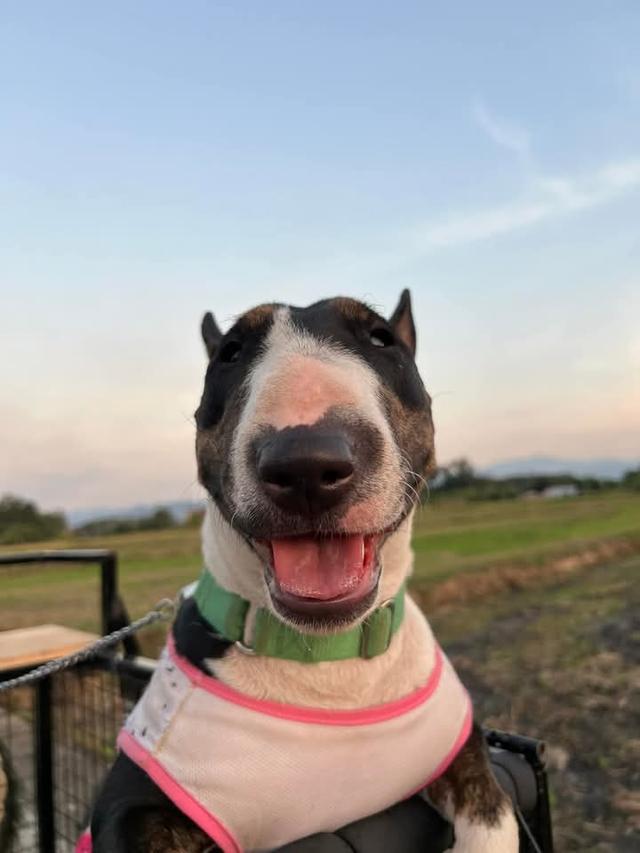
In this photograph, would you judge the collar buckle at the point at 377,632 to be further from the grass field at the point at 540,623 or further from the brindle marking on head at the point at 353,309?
the brindle marking on head at the point at 353,309

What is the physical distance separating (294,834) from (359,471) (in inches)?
32.6

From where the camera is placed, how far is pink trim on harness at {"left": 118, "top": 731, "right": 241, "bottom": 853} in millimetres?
1520

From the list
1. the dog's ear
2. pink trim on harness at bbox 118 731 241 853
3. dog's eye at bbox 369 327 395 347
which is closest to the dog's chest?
pink trim on harness at bbox 118 731 241 853

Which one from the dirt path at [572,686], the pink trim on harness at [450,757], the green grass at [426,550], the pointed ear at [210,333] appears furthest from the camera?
the green grass at [426,550]

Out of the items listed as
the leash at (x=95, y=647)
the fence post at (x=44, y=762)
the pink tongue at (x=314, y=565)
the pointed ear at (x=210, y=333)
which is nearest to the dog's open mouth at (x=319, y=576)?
the pink tongue at (x=314, y=565)

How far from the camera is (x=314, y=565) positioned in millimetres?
1484

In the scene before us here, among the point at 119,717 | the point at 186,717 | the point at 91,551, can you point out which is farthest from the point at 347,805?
the point at 91,551

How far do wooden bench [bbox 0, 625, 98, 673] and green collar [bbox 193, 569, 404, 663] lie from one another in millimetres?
1234

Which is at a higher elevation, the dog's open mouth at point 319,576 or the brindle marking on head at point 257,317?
the brindle marking on head at point 257,317

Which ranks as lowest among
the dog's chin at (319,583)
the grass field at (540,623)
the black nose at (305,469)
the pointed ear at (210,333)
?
the grass field at (540,623)

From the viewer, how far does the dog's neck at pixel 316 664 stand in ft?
5.49

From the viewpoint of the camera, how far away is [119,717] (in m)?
2.75

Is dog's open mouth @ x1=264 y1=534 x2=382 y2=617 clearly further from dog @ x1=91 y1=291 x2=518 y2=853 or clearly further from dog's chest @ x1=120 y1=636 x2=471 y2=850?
dog's chest @ x1=120 y1=636 x2=471 y2=850

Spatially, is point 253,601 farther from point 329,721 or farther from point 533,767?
point 533,767
